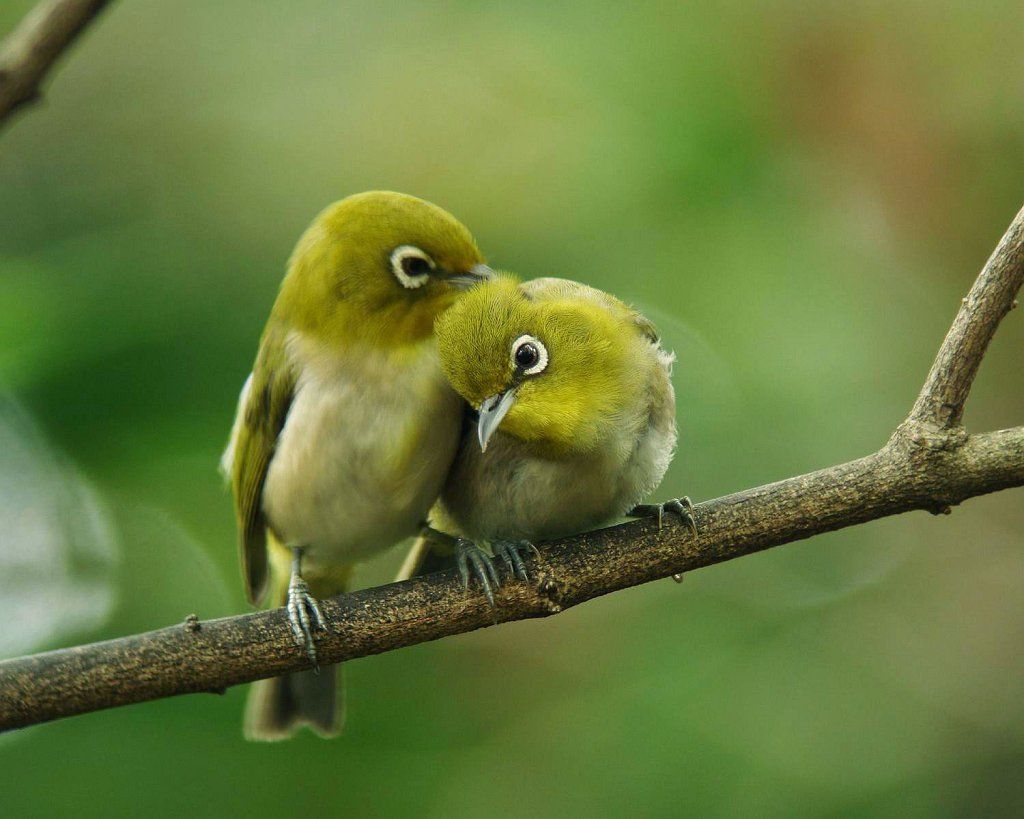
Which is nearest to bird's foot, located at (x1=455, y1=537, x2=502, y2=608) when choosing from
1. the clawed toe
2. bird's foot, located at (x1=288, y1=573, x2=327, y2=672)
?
bird's foot, located at (x1=288, y1=573, x2=327, y2=672)

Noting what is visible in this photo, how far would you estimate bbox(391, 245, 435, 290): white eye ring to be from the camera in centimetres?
430

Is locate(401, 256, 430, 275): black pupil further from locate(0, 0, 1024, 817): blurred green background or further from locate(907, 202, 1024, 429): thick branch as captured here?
locate(0, 0, 1024, 817): blurred green background

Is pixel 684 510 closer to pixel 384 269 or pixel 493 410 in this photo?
pixel 493 410

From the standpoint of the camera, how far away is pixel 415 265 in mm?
4344

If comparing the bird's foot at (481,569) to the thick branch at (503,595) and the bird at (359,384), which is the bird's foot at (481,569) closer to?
the thick branch at (503,595)

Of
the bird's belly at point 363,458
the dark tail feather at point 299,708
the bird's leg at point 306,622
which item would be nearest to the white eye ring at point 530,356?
the bird's belly at point 363,458

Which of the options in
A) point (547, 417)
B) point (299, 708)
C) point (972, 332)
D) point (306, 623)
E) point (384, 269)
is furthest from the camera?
point (299, 708)

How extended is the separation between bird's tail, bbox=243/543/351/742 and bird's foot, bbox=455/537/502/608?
145 centimetres

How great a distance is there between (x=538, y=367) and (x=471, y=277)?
543 millimetres

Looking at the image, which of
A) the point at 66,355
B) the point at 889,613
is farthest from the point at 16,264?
the point at 889,613

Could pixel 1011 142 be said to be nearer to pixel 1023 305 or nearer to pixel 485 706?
pixel 1023 305

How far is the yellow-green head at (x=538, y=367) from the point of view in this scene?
12.9ft

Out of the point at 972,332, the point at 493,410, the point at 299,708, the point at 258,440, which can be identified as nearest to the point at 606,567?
the point at 493,410

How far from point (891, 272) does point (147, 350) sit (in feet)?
14.3
